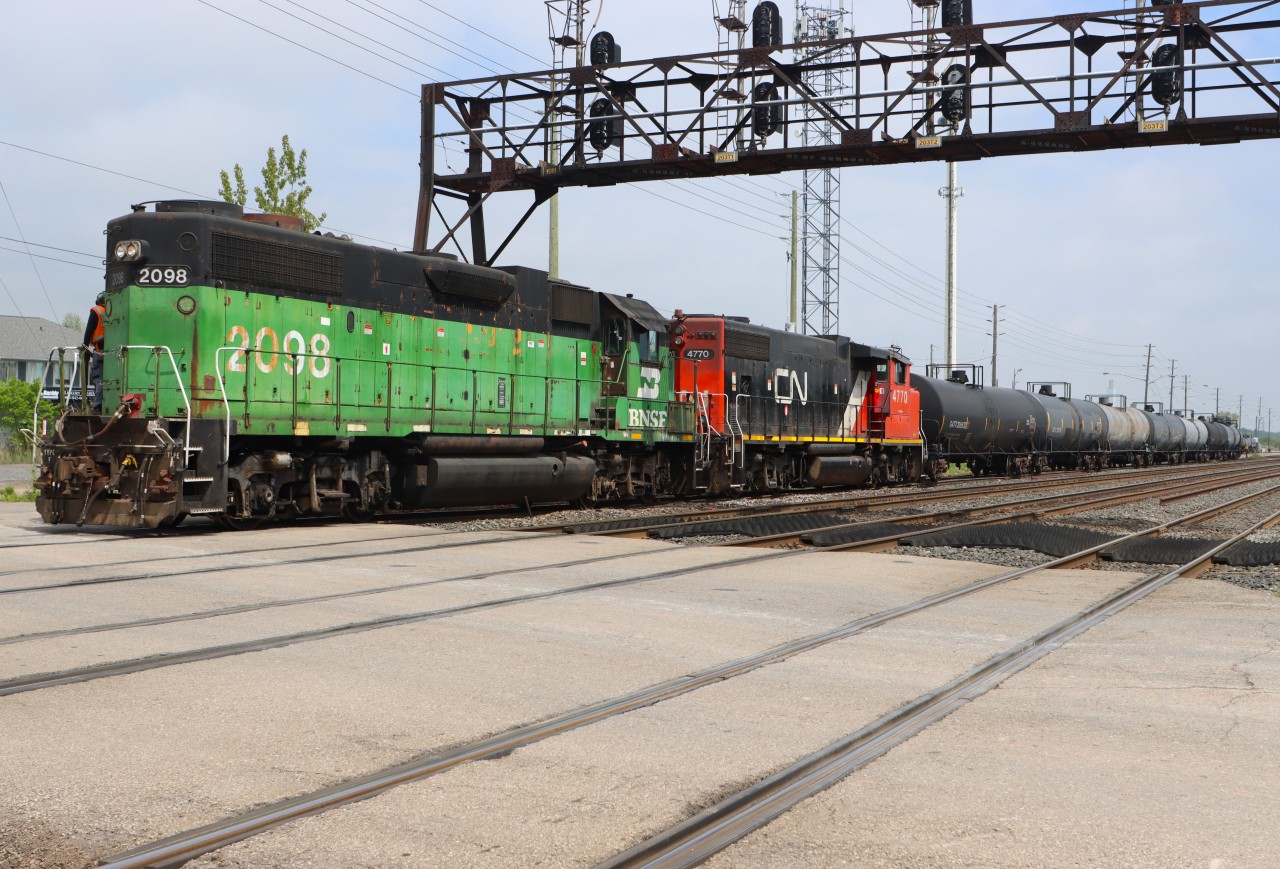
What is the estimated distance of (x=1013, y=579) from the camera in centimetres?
1045

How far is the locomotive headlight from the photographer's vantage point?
13.3 meters

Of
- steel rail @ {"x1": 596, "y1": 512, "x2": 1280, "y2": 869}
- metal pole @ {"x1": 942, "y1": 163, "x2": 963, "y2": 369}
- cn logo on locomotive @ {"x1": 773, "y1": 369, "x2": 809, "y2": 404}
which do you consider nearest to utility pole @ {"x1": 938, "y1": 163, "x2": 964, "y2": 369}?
metal pole @ {"x1": 942, "y1": 163, "x2": 963, "y2": 369}

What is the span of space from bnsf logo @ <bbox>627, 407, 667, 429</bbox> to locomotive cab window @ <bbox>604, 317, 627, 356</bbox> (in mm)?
1027

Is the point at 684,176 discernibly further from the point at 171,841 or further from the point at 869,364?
the point at 171,841

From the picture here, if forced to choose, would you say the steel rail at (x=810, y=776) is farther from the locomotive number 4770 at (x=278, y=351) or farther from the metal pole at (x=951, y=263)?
the metal pole at (x=951, y=263)

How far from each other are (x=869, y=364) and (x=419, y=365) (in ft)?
50.0

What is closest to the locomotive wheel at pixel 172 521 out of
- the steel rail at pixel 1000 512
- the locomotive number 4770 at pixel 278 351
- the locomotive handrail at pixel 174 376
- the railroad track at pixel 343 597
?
the locomotive handrail at pixel 174 376

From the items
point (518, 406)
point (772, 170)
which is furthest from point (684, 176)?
point (518, 406)

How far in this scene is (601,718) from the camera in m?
5.07

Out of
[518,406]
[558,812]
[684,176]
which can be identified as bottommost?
[558,812]

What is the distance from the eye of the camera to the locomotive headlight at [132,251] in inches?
524

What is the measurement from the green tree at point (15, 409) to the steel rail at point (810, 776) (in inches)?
1527

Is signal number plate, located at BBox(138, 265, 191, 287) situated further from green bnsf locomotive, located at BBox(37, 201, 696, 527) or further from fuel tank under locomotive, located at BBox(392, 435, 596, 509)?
fuel tank under locomotive, located at BBox(392, 435, 596, 509)

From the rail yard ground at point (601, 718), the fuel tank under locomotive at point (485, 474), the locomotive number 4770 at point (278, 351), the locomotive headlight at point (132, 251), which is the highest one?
the locomotive headlight at point (132, 251)
